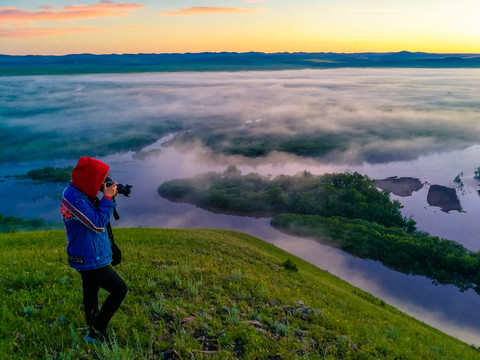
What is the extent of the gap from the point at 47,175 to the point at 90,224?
114577 millimetres

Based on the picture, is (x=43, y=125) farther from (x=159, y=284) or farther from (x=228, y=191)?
(x=159, y=284)

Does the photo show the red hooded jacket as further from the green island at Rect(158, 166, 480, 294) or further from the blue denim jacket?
the green island at Rect(158, 166, 480, 294)

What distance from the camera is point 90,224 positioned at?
19.8ft

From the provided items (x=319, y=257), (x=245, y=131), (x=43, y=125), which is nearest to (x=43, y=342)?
(x=319, y=257)

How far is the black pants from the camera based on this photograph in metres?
6.54

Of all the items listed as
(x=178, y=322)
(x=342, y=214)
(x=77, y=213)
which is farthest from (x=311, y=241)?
(x=77, y=213)

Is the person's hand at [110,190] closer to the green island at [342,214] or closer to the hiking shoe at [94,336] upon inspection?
the hiking shoe at [94,336]

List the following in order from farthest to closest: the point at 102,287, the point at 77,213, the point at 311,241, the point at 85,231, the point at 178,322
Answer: the point at 311,241, the point at 178,322, the point at 102,287, the point at 85,231, the point at 77,213

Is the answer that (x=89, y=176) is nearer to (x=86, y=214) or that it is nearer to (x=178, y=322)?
(x=86, y=214)

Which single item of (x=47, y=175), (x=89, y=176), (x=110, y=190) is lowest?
(x=47, y=175)

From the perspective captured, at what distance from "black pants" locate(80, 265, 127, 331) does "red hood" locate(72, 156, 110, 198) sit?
168cm

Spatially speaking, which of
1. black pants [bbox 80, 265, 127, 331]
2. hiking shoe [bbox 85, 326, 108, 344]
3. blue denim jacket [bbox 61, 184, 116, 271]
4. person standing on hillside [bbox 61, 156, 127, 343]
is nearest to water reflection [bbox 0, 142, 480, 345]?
hiking shoe [bbox 85, 326, 108, 344]

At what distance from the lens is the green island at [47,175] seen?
3994 inches

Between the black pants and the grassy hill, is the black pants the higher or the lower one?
the higher one
